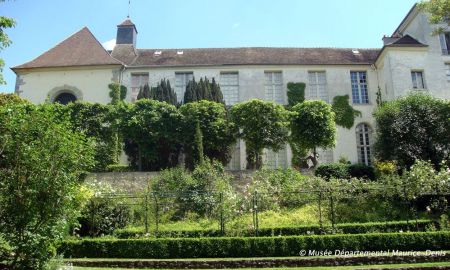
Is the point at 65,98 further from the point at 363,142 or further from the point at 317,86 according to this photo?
the point at 363,142

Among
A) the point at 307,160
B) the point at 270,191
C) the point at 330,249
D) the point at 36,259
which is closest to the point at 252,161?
the point at 307,160

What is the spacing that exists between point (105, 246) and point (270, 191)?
708 cm

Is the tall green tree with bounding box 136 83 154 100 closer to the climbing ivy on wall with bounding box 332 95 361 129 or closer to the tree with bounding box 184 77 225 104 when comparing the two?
the tree with bounding box 184 77 225 104

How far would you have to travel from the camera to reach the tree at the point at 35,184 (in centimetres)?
983

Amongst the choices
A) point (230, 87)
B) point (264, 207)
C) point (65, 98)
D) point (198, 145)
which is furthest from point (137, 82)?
point (264, 207)

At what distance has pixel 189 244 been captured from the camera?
43.2ft

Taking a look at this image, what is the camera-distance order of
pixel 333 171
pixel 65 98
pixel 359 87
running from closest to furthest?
pixel 333 171
pixel 65 98
pixel 359 87

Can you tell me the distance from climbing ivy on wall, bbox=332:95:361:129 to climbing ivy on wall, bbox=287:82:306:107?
2.15 m

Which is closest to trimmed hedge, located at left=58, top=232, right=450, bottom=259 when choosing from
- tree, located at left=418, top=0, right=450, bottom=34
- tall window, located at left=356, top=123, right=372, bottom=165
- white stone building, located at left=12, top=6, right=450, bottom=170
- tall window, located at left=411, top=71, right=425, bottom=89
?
tree, located at left=418, top=0, right=450, bottom=34

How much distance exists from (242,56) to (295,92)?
4664 mm

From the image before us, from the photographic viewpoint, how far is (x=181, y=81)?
2945 centimetres

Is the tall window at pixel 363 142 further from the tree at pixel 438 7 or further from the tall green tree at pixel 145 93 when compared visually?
the tall green tree at pixel 145 93

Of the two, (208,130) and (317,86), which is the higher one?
(317,86)

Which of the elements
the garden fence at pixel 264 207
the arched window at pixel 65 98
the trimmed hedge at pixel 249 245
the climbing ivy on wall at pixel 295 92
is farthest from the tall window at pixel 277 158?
the trimmed hedge at pixel 249 245
